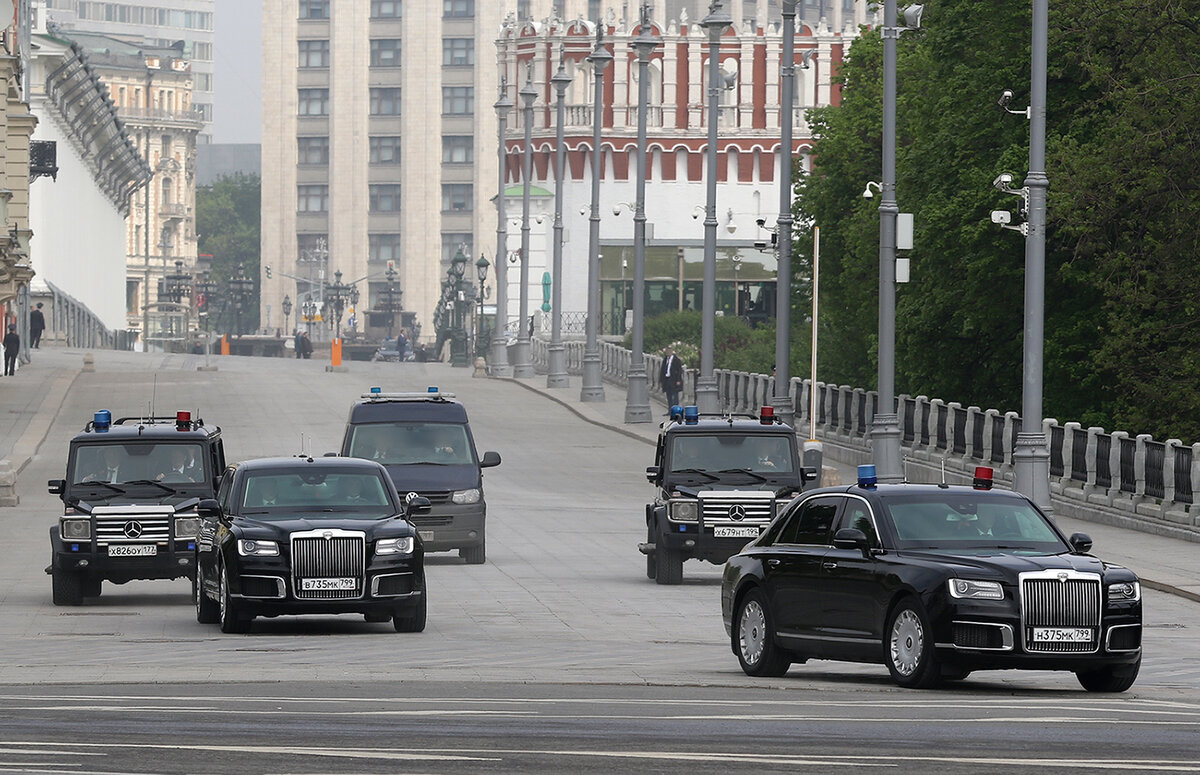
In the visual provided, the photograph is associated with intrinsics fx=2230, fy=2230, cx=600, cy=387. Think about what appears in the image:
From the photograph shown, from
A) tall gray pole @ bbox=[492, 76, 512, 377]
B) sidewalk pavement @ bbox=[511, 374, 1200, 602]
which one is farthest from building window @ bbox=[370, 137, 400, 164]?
sidewalk pavement @ bbox=[511, 374, 1200, 602]

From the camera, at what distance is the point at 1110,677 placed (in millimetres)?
15547

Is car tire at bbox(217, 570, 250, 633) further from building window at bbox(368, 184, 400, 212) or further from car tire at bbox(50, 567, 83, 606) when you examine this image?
building window at bbox(368, 184, 400, 212)

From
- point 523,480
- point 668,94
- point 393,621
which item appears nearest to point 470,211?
point 668,94

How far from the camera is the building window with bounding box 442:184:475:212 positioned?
593 feet

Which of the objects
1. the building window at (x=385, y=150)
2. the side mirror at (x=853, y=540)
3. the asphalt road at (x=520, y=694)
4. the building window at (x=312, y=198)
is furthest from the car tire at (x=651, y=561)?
the building window at (x=312, y=198)

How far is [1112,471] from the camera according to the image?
35031 millimetres

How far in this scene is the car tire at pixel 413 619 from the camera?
786 inches

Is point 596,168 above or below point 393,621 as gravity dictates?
above

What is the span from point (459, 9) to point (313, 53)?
12.6 meters

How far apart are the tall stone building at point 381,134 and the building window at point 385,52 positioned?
3.2 inches

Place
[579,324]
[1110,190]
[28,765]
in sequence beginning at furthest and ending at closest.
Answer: [579,324] < [1110,190] < [28,765]

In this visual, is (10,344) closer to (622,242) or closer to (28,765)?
(622,242)

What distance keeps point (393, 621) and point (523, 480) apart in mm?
23038

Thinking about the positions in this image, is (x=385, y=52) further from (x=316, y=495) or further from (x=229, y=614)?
(x=229, y=614)
